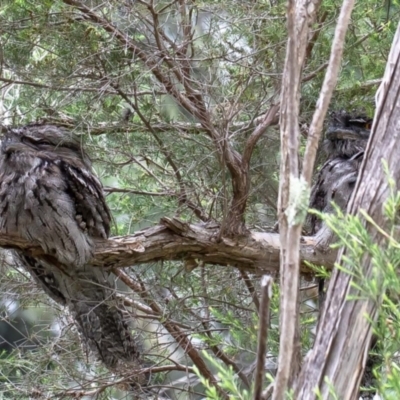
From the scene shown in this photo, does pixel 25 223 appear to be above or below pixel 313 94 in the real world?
below

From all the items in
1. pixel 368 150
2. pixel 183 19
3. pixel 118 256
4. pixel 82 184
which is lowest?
pixel 118 256

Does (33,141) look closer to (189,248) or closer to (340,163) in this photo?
(189,248)

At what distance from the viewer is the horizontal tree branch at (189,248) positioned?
3.23 meters

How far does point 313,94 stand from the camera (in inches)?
147

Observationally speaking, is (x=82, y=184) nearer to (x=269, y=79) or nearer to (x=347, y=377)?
(x=269, y=79)

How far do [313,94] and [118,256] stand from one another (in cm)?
133

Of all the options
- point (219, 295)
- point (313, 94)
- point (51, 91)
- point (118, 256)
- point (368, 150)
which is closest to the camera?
point (368, 150)

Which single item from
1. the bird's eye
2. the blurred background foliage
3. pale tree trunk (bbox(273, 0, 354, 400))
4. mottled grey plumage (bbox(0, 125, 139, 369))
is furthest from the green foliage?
the bird's eye

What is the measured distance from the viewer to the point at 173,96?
11.4 ft

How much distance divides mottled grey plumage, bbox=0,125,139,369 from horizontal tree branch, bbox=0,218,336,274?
0.34 ft

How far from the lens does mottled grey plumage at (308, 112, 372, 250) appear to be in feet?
12.2

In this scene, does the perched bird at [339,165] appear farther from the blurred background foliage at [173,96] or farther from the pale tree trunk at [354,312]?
the pale tree trunk at [354,312]

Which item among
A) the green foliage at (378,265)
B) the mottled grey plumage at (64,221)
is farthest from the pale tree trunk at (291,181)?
the mottled grey plumage at (64,221)

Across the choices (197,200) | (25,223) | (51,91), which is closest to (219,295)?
(197,200)
